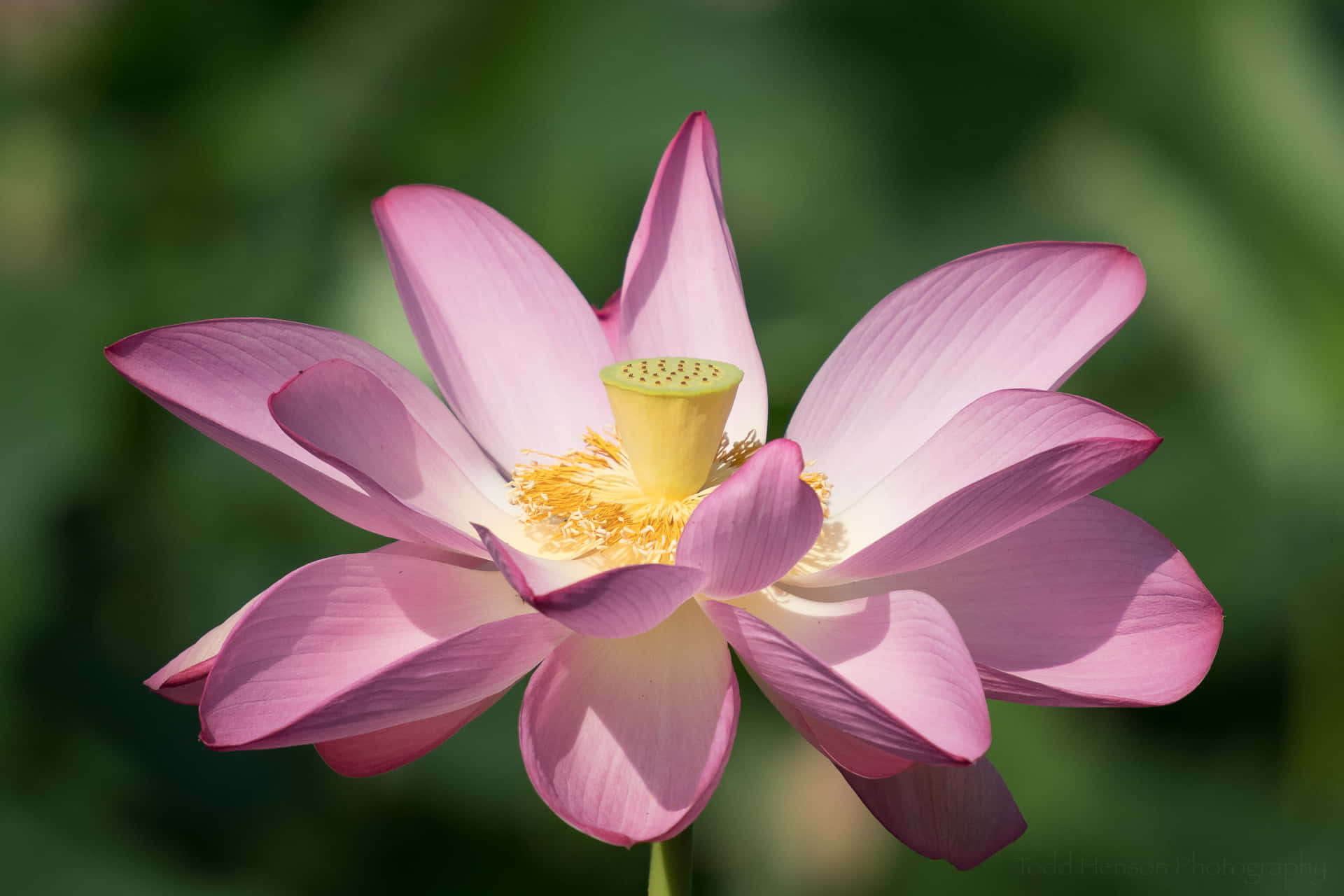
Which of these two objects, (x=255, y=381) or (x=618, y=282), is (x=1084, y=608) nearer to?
(x=255, y=381)

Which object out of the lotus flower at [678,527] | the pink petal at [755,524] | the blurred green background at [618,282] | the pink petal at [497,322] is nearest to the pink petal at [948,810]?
the lotus flower at [678,527]

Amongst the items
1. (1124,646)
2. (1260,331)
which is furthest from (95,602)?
(1260,331)

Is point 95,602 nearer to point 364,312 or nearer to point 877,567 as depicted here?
point 364,312

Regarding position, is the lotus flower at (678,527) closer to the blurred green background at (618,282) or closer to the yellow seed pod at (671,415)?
the yellow seed pod at (671,415)

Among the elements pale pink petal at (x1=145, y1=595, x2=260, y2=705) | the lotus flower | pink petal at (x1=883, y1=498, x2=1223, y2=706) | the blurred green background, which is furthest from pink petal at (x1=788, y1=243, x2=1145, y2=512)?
the blurred green background

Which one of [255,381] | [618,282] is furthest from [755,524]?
[618,282]

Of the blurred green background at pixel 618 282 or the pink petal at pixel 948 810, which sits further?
the blurred green background at pixel 618 282
